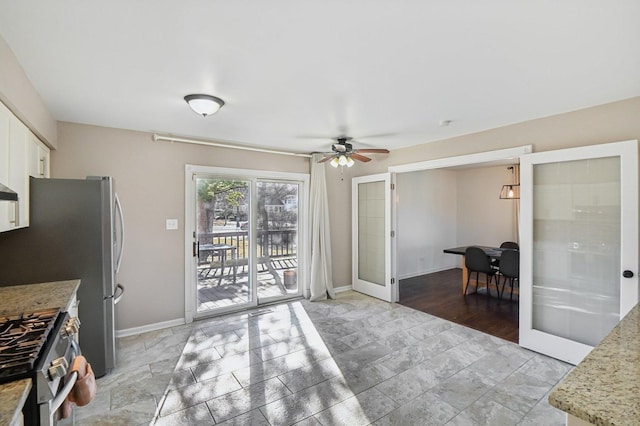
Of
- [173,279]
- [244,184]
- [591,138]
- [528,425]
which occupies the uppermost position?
[591,138]

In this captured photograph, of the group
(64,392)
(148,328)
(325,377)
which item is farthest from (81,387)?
→ (148,328)

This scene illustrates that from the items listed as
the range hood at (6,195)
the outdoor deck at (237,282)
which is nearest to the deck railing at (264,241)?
the outdoor deck at (237,282)

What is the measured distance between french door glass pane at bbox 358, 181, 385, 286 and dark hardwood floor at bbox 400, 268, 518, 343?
649mm

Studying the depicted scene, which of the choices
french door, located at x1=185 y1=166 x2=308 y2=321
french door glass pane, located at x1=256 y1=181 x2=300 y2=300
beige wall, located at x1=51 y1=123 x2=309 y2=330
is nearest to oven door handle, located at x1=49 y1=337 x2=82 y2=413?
beige wall, located at x1=51 y1=123 x2=309 y2=330

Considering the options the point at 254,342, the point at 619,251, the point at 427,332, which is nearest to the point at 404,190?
the point at 427,332

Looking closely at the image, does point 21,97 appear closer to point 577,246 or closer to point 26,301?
point 26,301

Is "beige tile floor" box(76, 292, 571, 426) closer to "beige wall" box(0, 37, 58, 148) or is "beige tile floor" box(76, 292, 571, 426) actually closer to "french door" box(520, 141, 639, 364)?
"french door" box(520, 141, 639, 364)

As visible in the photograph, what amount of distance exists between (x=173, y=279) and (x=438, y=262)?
18.5 feet

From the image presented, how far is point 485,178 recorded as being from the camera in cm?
680

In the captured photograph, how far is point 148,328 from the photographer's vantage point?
3.73 meters

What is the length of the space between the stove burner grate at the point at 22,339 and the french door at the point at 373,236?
13.4 ft

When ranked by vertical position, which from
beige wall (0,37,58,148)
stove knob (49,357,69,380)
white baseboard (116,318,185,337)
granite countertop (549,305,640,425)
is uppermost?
beige wall (0,37,58,148)

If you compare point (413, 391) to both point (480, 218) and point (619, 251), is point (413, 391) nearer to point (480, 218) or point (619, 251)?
point (619, 251)

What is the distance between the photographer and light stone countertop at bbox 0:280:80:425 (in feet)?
3.41
